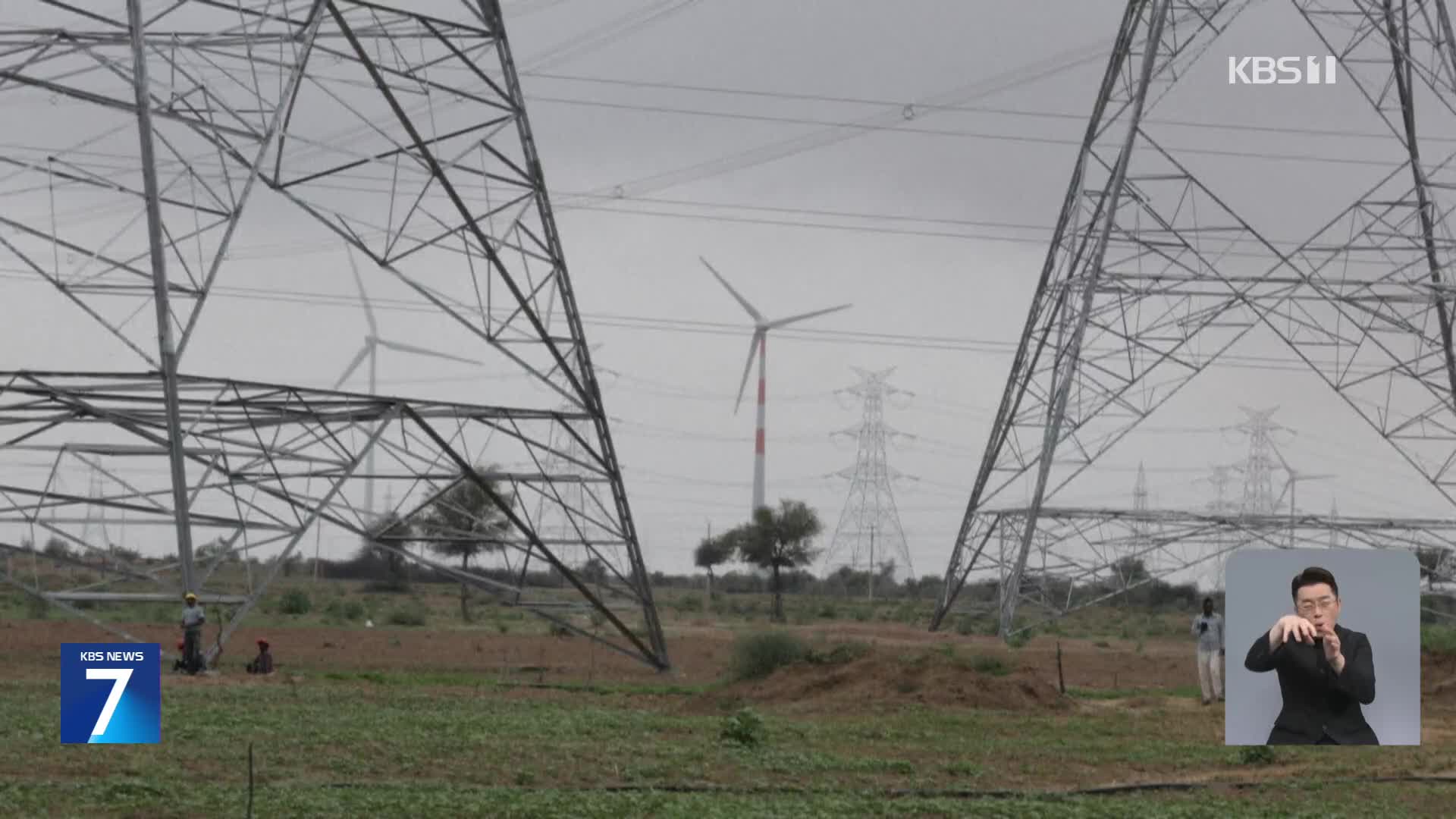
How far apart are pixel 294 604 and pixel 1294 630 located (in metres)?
55.0

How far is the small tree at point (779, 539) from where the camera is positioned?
94812mm

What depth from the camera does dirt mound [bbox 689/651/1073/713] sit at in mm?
31953

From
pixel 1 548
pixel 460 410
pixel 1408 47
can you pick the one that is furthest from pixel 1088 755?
pixel 1408 47

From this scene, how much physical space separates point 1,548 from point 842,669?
1342 cm

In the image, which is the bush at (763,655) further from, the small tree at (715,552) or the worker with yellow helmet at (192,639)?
the small tree at (715,552)

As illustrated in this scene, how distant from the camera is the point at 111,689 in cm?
1625

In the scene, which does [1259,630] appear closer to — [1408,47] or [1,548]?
[1,548]

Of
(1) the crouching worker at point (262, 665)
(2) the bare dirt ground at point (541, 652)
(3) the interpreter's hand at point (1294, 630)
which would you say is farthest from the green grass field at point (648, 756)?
(3) the interpreter's hand at point (1294, 630)

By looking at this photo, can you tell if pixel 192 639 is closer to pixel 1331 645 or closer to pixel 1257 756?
pixel 1257 756

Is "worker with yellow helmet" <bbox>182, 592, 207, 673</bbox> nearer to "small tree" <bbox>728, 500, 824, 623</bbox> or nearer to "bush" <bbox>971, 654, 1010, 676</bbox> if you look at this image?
"bush" <bbox>971, 654, 1010, 676</bbox>

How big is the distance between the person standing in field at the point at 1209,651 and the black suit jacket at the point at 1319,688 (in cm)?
1772

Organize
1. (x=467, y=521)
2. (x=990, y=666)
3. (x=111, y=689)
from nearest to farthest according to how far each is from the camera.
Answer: (x=111, y=689) → (x=990, y=666) → (x=467, y=521)

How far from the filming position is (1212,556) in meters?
53.6

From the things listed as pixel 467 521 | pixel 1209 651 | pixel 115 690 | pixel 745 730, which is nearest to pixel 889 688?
pixel 1209 651
